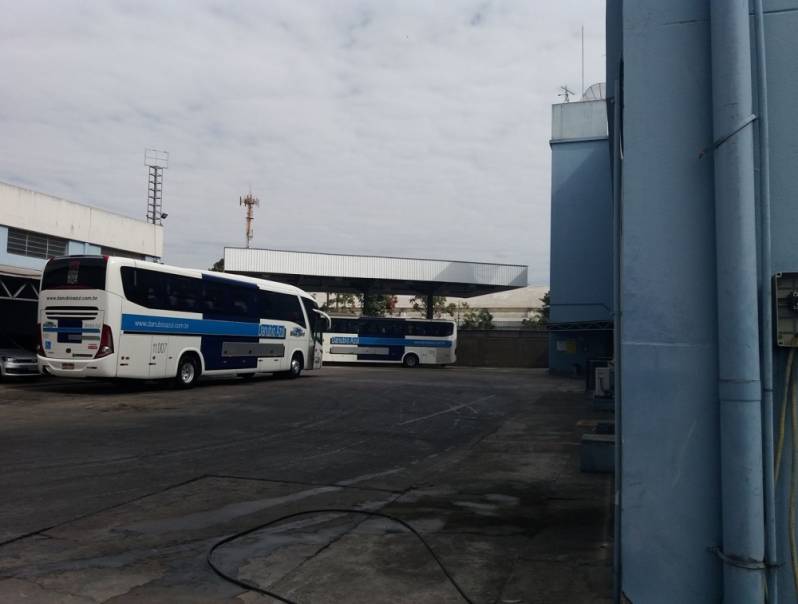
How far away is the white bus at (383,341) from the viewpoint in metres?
39.0

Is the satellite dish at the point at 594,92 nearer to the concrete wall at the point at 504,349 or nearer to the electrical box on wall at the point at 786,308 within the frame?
the concrete wall at the point at 504,349

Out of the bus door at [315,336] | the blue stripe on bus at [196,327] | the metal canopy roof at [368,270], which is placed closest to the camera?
the blue stripe on bus at [196,327]

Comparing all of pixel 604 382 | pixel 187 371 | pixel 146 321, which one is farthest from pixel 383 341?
pixel 604 382

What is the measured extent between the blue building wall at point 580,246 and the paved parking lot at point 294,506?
19.9 m

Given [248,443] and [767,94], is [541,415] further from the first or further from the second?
[767,94]

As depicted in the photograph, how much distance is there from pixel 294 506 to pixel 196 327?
1314 cm

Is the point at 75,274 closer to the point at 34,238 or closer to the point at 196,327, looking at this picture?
the point at 196,327

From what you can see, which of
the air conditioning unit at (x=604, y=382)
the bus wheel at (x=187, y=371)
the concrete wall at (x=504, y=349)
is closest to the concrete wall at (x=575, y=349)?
the concrete wall at (x=504, y=349)

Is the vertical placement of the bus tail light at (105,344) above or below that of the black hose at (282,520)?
above

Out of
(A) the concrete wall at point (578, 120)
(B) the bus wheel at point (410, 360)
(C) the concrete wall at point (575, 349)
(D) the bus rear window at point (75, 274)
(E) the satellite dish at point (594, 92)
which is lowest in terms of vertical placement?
(B) the bus wheel at point (410, 360)

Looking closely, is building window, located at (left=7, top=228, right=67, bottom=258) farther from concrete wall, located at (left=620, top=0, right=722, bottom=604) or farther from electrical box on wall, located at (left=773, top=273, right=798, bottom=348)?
electrical box on wall, located at (left=773, top=273, right=798, bottom=348)

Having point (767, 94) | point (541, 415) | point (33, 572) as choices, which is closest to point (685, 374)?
point (767, 94)

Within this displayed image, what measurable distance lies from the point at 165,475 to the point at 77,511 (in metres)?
1.65

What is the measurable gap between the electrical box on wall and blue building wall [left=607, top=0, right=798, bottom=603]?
136 millimetres
